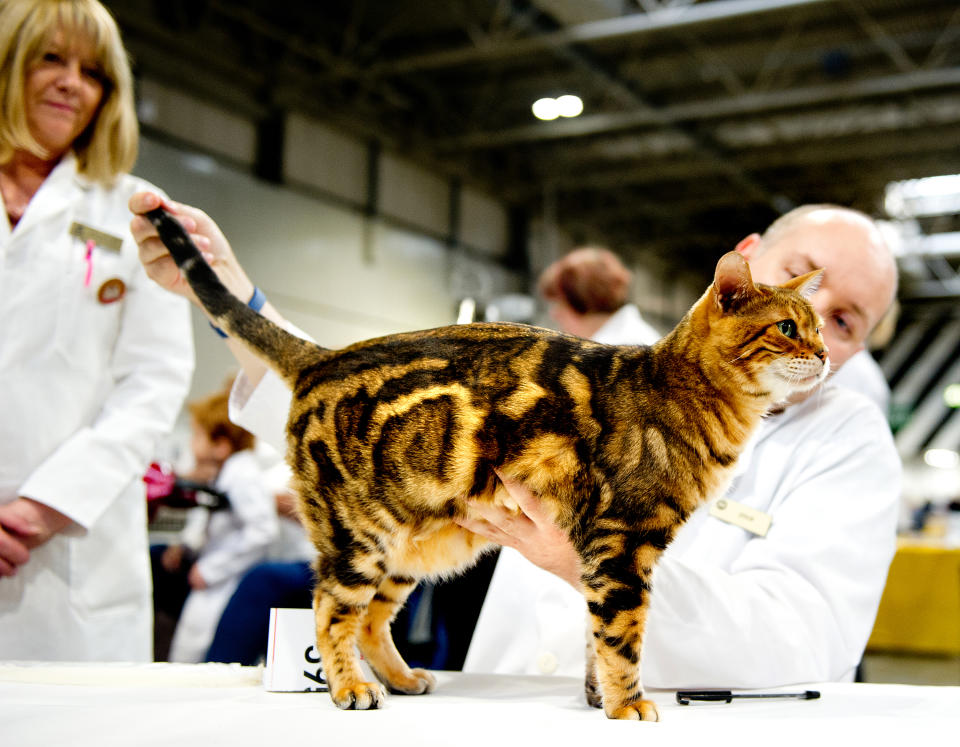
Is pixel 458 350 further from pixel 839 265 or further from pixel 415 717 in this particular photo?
pixel 839 265

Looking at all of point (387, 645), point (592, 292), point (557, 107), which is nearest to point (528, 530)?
point (387, 645)

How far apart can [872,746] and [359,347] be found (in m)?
0.91

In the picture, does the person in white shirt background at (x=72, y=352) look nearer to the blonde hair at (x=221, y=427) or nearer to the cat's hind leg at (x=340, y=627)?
the cat's hind leg at (x=340, y=627)

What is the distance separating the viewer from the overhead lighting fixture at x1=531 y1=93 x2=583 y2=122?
985 cm

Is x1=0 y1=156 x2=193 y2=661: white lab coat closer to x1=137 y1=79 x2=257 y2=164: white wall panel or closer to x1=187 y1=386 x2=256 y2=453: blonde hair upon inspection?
x1=187 y1=386 x2=256 y2=453: blonde hair

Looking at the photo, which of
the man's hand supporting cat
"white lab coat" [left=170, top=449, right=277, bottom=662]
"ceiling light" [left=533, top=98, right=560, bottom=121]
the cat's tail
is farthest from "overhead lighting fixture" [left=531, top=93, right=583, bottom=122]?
the man's hand supporting cat

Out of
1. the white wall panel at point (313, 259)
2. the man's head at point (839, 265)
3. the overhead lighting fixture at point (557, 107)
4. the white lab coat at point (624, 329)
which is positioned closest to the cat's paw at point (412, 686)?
the man's head at point (839, 265)

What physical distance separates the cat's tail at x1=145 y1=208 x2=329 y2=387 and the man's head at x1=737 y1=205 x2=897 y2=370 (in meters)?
0.89

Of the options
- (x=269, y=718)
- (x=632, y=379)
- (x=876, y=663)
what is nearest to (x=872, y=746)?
(x=632, y=379)

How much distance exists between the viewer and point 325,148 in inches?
416

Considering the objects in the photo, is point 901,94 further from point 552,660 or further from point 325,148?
point 552,660

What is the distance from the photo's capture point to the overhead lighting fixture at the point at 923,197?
42.2 feet

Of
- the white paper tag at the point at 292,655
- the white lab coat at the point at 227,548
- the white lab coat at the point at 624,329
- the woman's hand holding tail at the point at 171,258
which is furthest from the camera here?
the white lab coat at the point at 227,548

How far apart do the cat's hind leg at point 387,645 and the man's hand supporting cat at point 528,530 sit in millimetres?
241
